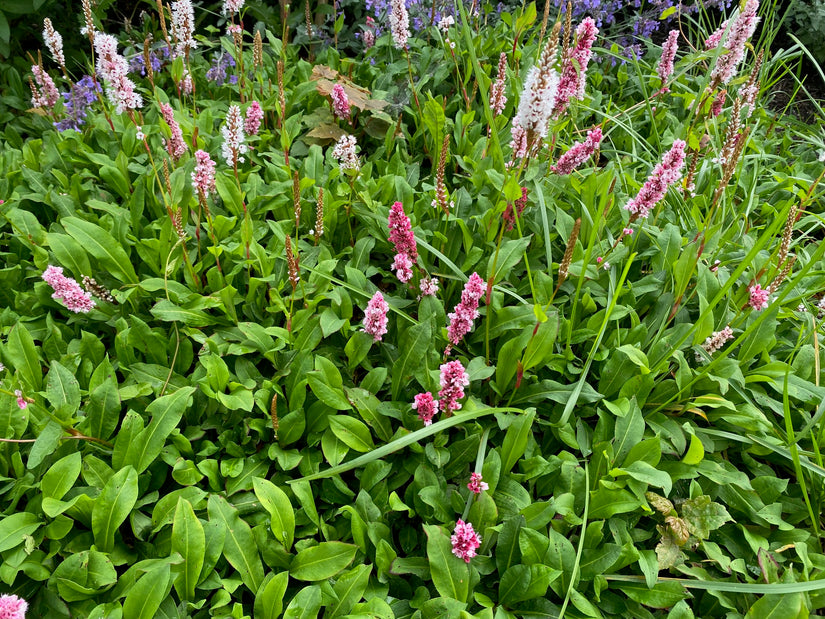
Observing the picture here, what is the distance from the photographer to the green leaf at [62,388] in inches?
81.1

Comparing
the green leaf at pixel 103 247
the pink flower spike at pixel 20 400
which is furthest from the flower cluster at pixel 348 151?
the pink flower spike at pixel 20 400

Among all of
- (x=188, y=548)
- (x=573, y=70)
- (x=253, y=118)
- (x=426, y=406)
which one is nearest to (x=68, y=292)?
(x=188, y=548)

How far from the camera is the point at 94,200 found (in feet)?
9.14

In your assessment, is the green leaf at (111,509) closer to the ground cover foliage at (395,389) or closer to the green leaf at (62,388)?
the ground cover foliage at (395,389)

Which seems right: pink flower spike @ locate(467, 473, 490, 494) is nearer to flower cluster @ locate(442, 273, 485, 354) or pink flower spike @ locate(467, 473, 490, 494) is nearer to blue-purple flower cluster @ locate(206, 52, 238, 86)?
flower cluster @ locate(442, 273, 485, 354)

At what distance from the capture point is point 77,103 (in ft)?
11.7

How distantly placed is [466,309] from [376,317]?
Result: 1.18 feet

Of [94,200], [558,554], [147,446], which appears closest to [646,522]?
[558,554]

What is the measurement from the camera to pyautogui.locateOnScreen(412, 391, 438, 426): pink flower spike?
2008 millimetres

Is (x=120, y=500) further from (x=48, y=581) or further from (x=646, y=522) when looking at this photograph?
(x=646, y=522)

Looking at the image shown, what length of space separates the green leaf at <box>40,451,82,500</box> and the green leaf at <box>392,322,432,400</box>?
45.2 inches

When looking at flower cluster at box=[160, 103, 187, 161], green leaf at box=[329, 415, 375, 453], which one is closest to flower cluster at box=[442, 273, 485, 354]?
green leaf at box=[329, 415, 375, 453]

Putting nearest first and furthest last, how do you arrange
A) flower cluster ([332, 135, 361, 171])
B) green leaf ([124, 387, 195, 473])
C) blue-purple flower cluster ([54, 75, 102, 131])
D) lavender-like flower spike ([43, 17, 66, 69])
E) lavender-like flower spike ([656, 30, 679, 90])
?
green leaf ([124, 387, 195, 473]) → flower cluster ([332, 135, 361, 171]) → lavender-like flower spike ([43, 17, 66, 69]) → blue-purple flower cluster ([54, 75, 102, 131]) → lavender-like flower spike ([656, 30, 679, 90])

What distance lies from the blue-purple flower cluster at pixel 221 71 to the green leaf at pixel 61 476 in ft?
9.53
